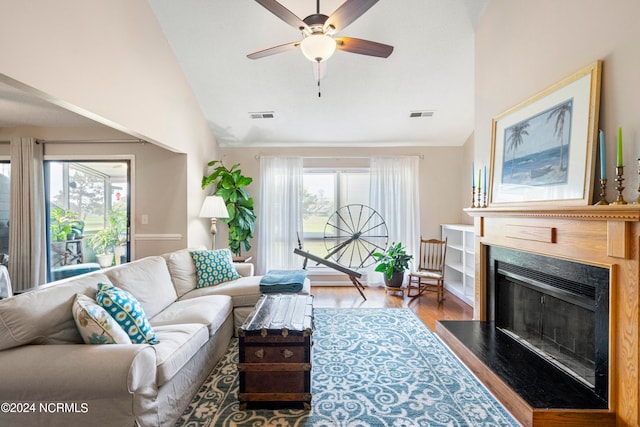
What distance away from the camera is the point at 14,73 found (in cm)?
172

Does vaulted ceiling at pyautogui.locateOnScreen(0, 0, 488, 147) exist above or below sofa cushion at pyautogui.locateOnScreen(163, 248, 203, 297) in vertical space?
above

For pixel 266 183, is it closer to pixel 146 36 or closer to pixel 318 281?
pixel 318 281

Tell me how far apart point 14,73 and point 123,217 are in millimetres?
2762

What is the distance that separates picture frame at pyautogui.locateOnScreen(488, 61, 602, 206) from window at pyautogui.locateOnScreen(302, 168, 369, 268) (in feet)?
8.59

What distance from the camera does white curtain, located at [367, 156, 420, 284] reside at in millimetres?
5020

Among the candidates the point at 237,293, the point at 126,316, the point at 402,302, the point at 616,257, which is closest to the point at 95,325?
the point at 126,316

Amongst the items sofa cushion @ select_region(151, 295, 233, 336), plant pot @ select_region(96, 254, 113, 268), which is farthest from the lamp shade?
sofa cushion @ select_region(151, 295, 233, 336)

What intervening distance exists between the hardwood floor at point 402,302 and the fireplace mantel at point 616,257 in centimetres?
173

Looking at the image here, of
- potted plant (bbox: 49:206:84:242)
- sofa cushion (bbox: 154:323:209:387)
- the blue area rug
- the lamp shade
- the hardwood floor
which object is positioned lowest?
the hardwood floor

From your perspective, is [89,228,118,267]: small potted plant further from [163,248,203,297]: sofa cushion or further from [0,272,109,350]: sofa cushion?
[0,272,109,350]: sofa cushion

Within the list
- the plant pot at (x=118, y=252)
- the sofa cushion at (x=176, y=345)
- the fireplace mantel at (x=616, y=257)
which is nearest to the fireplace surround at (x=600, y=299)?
the fireplace mantel at (x=616, y=257)

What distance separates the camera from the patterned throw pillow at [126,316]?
183 cm

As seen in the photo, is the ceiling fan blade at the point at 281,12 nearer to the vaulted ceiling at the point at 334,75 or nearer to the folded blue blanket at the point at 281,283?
the vaulted ceiling at the point at 334,75

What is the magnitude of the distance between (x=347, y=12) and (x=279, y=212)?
3.46 m
